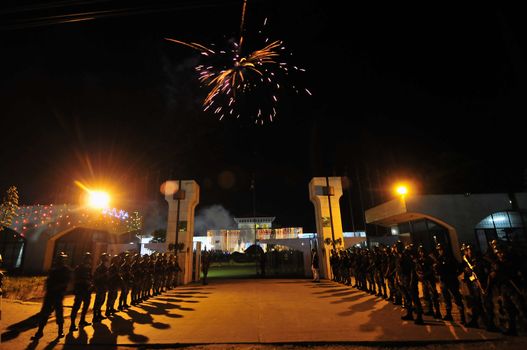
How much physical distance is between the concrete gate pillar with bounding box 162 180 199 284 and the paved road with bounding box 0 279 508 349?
740cm

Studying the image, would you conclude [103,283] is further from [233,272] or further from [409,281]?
[233,272]

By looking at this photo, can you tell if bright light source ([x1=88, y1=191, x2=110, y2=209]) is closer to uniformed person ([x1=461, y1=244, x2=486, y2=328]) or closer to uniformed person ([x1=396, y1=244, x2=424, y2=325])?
uniformed person ([x1=396, y1=244, x2=424, y2=325])

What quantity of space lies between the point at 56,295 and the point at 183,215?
1213cm

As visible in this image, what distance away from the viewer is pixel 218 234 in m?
65.6

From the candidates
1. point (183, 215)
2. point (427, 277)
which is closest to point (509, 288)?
point (427, 277)

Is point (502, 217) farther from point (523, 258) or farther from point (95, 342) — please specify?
point (95, 342)

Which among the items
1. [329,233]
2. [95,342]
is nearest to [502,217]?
[329,233]

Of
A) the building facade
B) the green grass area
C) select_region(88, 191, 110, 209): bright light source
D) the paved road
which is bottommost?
the paved road

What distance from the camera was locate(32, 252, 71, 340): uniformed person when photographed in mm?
6446

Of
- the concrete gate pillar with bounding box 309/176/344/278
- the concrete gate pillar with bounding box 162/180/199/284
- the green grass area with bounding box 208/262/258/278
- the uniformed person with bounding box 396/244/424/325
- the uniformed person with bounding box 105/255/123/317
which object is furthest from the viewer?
the green grass area with bounding box 208/262/258/278

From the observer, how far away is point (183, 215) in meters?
18.7

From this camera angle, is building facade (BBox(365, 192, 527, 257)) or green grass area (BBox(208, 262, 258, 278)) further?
green grass area (BBox(208, 262, 258, 278))

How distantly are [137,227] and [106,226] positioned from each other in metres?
4.66

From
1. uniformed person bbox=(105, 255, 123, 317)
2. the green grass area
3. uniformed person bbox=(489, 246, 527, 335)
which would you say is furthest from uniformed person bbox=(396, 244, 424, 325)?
the green grass area
